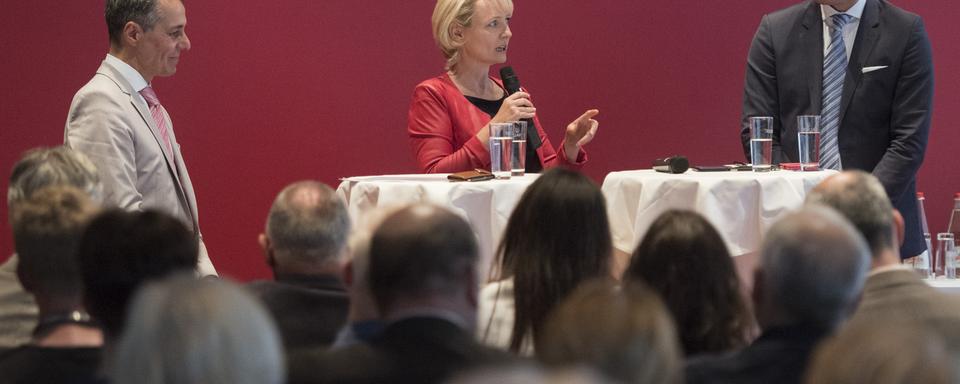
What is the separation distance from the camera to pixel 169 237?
213 centimetres

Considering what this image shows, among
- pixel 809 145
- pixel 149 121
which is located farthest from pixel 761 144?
pixel 149 121

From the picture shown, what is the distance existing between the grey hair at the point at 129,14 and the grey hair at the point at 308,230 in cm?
151

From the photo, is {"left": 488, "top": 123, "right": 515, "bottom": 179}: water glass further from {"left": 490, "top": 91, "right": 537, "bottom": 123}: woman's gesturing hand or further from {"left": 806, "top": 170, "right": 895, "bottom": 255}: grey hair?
{"left": 806, "top": 170, "right": 895, "bottom": 255}: grey hair

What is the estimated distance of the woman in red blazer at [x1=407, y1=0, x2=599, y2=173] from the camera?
4.52m

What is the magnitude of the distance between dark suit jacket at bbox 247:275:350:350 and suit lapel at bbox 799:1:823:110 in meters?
2.47

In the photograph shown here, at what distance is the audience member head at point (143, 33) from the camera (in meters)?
3.99

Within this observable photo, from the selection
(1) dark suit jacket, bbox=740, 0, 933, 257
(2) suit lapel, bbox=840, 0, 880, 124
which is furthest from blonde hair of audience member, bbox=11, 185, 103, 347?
(2) suit lapel, bbox=840, 0, 880, 124

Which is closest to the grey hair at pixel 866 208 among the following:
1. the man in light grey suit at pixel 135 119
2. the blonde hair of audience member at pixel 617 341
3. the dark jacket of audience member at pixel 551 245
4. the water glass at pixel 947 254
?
the dark jacket of audience member at pixel 551 245

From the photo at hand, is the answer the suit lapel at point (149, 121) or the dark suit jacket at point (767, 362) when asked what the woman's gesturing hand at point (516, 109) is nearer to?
the suit lapel at point (149, 121)

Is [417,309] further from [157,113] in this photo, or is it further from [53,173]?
[157,113]

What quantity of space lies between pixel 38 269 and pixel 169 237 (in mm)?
300

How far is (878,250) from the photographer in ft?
8.71

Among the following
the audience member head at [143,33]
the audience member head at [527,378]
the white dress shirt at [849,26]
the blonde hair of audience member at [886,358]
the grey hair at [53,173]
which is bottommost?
the blonde hair of audience member at [886,358]

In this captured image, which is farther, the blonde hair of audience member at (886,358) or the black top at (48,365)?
the black top at (48,365)
